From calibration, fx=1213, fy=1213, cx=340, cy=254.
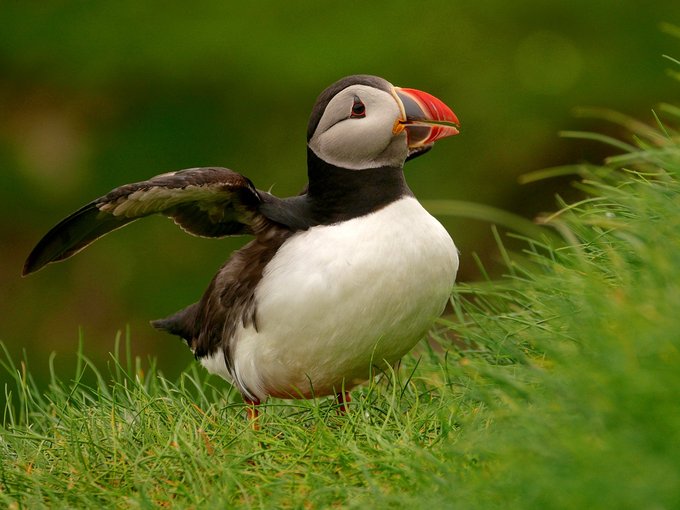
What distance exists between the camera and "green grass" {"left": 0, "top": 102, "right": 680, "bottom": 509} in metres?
2.88

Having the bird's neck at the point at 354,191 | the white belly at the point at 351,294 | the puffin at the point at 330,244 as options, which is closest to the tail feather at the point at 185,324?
the puffin at the point at 330,244

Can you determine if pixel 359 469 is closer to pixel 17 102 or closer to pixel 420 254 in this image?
pixel 420 254

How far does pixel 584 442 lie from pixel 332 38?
914cm

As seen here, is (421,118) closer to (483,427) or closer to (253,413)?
(253,413)

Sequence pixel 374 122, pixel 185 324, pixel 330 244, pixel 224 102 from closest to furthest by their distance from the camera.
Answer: pixel 330 244 → pixel 374 122 → pixel 185 324 → pixel 224 102

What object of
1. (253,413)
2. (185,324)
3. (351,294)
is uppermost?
(351,294)

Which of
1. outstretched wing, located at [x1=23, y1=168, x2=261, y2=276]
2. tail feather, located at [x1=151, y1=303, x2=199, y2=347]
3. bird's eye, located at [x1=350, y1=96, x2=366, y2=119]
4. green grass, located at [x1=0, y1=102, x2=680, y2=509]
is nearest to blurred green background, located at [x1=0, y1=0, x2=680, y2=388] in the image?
tail feather, located at [x1=151, y1=303, x2=199, y2=347]

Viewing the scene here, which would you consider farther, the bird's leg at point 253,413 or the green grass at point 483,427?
the bird's leg at point 253,413

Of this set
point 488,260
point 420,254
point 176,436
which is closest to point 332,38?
point 488,260

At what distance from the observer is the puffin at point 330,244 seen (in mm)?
4574

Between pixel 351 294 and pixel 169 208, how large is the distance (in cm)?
95

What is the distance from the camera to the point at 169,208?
5020mm

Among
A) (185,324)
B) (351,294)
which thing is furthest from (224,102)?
(351,294)

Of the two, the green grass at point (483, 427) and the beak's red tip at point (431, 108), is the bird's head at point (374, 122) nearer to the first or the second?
the beak's red tip at point (431, 108)
